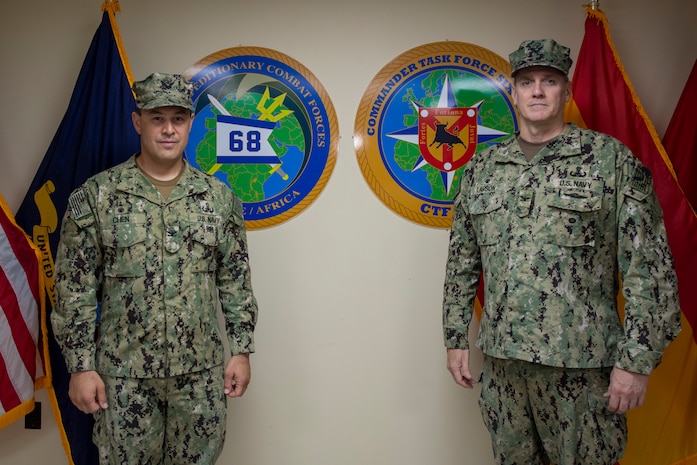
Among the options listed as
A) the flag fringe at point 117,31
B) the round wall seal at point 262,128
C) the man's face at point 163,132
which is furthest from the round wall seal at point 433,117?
the flag fringe at point 117,31

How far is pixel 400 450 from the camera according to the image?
2.37 m

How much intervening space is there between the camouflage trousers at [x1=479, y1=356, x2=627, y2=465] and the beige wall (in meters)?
0.65

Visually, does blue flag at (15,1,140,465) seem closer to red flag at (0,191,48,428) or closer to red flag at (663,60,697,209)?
red flag at (0,191,48,428)

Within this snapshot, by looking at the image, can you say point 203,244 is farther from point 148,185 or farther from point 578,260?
point 578,260

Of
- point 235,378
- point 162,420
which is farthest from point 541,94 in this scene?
point 162,420

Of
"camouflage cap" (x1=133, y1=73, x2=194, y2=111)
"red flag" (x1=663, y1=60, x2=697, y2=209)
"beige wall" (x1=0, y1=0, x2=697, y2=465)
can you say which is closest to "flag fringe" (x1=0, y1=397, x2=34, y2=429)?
"beige wall" (x1=0, y1=0, x2=697, y2=465)

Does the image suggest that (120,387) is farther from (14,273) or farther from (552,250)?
(552,250)

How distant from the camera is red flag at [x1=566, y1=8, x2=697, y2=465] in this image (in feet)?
6.45

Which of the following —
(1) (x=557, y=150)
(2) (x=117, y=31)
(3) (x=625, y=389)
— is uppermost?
(2) (x=117, y=31)

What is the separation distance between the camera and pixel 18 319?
2.00m

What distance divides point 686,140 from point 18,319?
2.54 meters

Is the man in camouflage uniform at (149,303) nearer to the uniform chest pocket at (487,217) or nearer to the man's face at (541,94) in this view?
the uniform chest pocket at (487,217)

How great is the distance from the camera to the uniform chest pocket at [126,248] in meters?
1.71

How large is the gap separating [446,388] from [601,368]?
852 mm
